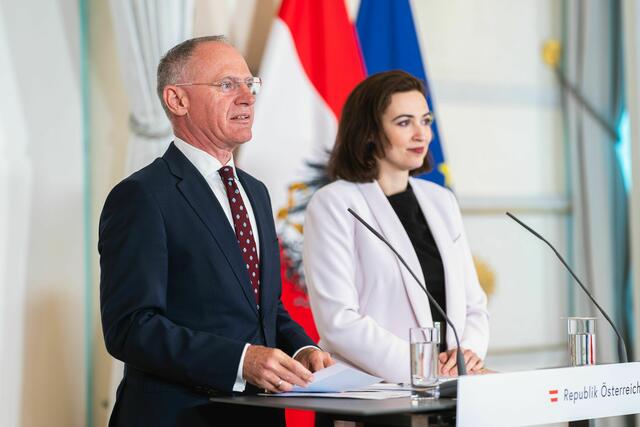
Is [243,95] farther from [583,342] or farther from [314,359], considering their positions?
[583,342]

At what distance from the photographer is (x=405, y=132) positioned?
297 cm

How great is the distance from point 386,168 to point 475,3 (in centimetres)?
204

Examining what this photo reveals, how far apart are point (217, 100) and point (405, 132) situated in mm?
853

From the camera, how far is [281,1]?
402 centimetres

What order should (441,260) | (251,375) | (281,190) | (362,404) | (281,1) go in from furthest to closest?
(281,1) < (281,190) < (441,260) < (251,375) < (362,404)

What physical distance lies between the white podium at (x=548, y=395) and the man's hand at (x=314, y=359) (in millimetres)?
441

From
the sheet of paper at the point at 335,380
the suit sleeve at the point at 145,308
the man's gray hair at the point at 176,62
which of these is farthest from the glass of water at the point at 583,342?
the man's gray hair at the point at 176,62

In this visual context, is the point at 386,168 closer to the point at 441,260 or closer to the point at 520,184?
the point at 441,260

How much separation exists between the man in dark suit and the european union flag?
188 centimetres

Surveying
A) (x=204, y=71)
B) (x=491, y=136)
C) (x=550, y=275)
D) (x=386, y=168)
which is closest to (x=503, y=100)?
(x=491, y=136)

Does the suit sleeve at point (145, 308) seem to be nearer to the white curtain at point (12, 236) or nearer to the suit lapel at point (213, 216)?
the suit lapel at point (213, 216)

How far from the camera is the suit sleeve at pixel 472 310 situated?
9.32 ft

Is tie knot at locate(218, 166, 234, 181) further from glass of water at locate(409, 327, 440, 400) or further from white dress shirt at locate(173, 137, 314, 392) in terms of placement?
glass of water at locate(409, 327, 440, 400)

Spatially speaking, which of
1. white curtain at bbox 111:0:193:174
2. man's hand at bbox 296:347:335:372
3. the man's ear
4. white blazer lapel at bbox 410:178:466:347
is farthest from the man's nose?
white curtain at bbox 111:0:193:174
